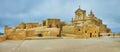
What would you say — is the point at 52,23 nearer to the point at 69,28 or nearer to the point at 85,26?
the point at 69,28

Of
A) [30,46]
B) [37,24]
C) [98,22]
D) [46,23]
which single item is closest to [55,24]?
[46,23]

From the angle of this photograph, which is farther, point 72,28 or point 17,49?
point 72,28

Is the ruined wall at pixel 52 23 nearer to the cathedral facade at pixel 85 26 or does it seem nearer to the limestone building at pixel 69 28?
the limestone building at pixel 69 28

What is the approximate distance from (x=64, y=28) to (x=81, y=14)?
16.2m

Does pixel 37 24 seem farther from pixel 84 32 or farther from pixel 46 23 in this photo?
pixel 84 32

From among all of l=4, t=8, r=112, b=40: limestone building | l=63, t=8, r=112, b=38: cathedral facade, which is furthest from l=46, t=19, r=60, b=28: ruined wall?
l=63, t=8, r=112, b=38: cathedral facade

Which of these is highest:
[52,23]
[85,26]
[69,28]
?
[52,23]

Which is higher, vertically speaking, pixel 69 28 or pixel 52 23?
pixel 52 23

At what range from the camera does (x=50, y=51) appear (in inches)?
576

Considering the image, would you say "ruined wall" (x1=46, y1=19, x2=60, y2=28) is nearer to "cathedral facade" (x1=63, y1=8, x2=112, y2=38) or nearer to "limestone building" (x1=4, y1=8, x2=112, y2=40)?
"limestone building" (x1=4, y1=8, x2=112, y2=40)

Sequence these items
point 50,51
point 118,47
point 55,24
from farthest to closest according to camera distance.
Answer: point 55,24 < point 118,47 < point 50,51

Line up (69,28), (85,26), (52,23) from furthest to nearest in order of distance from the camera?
(52,23) → (85,26) → (69,28)

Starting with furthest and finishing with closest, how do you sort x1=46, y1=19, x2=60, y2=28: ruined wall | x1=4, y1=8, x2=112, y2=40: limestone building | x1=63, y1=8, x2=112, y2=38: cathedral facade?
x1=46, y1=19, x2=60, y2=28: ruined wall
x1=63, y1=8, x2=112, y2=38: cathedral facade
x1=4, y1=8, x2=112, y2=40: limestone building

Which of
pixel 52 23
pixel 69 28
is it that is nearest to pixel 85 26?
pixel 69 28
